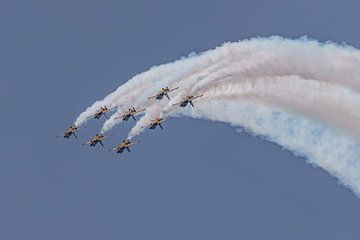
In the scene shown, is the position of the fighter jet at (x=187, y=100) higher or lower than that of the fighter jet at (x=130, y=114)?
lower

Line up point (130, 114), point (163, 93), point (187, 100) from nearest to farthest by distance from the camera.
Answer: point (187, 100) → point (163, 93) → point (130, 114)

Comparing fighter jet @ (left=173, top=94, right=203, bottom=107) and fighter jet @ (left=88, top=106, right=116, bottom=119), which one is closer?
fighter jet @ (left=173, top=94, right=203, bottom=107)

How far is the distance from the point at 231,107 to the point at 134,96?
10.1 meters

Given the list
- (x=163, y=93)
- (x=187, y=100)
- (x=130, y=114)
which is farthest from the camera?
(x=130, y=114)

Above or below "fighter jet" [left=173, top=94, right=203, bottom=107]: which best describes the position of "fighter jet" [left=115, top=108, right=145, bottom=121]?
above

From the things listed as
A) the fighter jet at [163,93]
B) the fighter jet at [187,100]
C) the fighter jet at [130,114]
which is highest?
the fighter jet at [163,93]

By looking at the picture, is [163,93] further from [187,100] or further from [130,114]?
[130,114]

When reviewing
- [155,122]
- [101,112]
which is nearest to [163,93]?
[155,122]

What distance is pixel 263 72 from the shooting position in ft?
214

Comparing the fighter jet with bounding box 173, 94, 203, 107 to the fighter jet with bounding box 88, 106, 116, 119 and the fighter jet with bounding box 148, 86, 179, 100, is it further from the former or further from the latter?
the fighter jet with bounding box 88, 106, 116, 119

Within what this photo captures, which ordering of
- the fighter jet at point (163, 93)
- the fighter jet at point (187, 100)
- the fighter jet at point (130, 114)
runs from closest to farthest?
the fighter jet at point (187, 100) < the fighter jet at point (163, 93) < the fighter jet at point (130, 114)

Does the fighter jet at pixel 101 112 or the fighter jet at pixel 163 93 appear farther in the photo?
the fighter jet at pixel 101 112

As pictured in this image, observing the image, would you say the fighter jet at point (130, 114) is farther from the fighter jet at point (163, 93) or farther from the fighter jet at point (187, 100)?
the fighter jet at point (187, 100)

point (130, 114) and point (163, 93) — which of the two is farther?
point (130, 114)
